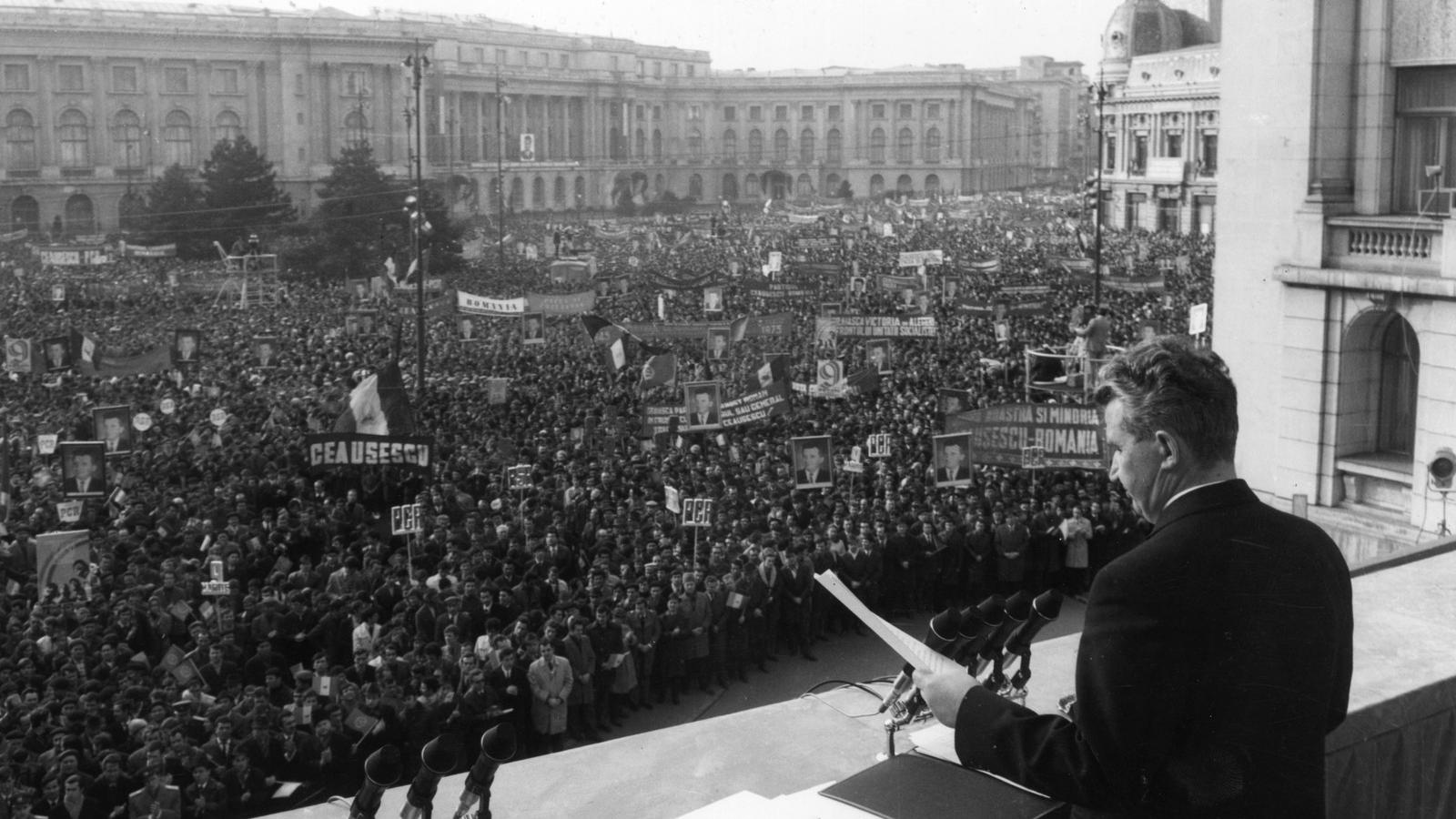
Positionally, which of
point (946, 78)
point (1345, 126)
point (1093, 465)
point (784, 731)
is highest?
point (946, 78)

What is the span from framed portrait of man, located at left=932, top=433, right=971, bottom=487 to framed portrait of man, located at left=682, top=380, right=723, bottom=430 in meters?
3.73

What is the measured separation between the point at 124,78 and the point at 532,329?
64.8 m

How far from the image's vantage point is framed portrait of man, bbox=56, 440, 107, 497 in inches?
624

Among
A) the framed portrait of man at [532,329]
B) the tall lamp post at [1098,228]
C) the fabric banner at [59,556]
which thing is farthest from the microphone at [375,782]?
the tall lamp post at [1098,228]

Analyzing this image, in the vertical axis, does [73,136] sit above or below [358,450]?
above

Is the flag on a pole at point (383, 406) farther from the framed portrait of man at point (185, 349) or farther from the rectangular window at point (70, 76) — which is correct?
the rectangular window at point (70, 76)

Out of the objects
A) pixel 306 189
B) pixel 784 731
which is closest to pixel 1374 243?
pixel 784 731

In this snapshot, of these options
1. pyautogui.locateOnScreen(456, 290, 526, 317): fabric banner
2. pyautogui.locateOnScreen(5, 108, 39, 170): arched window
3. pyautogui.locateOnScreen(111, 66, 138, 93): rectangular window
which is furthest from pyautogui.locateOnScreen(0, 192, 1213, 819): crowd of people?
pyautogui.locateOnScreen(111, 66, 138, 93): rectangular window

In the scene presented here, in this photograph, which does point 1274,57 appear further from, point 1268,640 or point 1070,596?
point 1268,640

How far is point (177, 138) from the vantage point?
86.4 metres

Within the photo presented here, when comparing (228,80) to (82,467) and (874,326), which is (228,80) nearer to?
(874,326)

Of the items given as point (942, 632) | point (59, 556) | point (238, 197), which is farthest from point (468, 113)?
point (942, 632)

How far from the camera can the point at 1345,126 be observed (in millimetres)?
14500

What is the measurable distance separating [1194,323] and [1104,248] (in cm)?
3179
